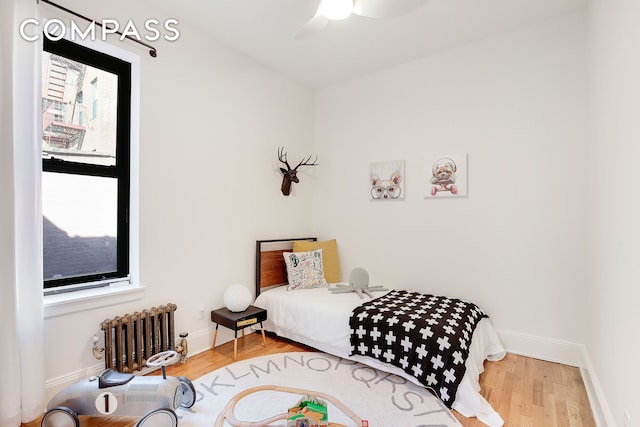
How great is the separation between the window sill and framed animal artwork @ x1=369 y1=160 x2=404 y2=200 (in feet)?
8.08

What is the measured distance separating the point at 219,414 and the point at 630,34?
9.59 feet

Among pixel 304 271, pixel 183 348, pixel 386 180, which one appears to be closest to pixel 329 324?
pixel 304 271

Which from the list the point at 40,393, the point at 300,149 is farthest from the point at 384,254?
the point at 40,393

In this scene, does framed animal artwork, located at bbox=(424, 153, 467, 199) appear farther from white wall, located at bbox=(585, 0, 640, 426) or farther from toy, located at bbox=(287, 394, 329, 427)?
toy, located at bbox=(287, 394, 329, 427)

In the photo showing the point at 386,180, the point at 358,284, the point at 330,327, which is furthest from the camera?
the point at 386,180

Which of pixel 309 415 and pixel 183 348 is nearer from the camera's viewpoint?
pixel 309 415

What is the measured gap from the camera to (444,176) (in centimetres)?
315

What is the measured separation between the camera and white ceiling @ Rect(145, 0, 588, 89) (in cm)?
247

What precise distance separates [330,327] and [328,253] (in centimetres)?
115

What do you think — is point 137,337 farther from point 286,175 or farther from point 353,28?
point 353,28

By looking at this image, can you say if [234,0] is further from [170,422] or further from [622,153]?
[170,422]

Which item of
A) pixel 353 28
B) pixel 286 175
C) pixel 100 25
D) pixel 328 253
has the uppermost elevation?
pixel 353 28

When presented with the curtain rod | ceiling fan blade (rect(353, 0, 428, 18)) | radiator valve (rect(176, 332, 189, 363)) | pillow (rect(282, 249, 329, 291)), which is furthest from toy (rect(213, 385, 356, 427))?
the curtain rod

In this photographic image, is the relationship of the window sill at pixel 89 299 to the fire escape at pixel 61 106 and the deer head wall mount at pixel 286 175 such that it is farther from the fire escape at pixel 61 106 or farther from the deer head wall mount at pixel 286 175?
the deer head wall mount at pixel 286 175
